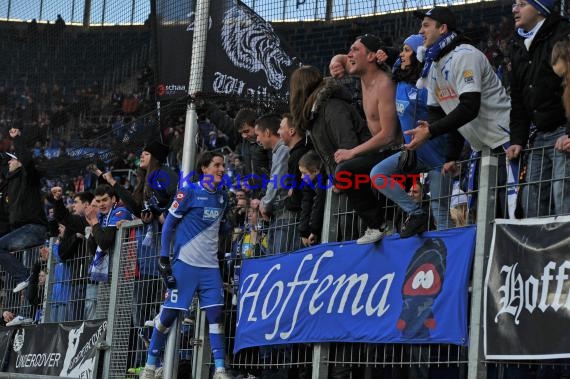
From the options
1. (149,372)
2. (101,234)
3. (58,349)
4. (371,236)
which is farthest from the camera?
(58,349)

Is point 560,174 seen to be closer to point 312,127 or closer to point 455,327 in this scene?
point 455,327

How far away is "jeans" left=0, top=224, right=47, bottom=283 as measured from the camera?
45.2ft

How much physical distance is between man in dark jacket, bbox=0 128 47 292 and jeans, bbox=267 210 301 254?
534cm

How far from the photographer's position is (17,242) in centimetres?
1415

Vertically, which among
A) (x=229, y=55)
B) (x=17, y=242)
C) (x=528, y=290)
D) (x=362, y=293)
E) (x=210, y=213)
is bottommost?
(x=528, y=290)

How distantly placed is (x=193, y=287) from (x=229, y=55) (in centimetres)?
269

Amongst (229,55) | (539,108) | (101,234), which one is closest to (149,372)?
(101,234)

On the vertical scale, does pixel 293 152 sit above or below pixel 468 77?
below

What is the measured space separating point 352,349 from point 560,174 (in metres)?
2.33

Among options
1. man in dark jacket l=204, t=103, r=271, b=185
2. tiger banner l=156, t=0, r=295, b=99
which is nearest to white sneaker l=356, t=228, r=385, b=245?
man in dark jacket l=204, t=103, r=271, b=185

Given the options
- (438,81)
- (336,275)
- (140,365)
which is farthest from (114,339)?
(438,81)

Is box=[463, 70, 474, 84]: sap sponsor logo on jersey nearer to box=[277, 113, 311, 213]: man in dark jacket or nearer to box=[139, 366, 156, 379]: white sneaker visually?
box=[277, 113, 311, 213]: man in dark jacket

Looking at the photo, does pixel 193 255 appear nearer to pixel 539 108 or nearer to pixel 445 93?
pixel 445 93

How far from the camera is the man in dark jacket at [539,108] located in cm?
694
